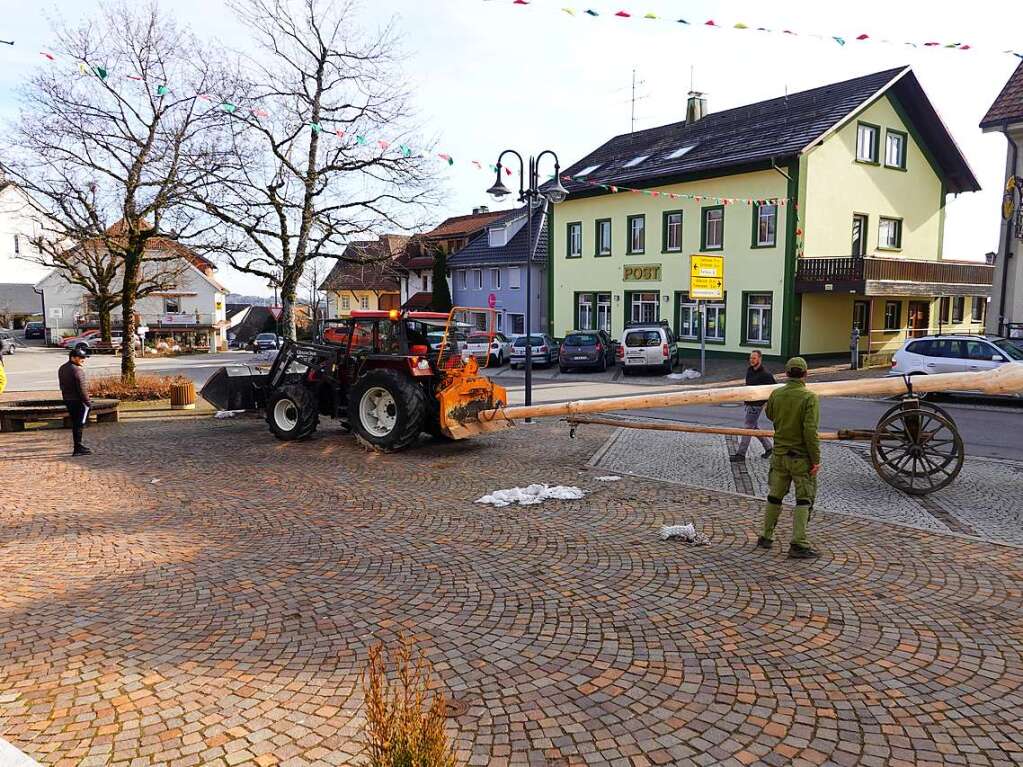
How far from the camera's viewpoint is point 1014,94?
20484 mm

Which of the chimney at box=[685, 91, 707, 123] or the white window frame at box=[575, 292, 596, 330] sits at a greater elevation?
the chimney at box=[685, 91, 707, 123]

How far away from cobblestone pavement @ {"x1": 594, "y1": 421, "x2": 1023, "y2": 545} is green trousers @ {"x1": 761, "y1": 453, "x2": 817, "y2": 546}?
1.16 meters

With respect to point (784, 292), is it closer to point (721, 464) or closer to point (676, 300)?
point (676, 300)

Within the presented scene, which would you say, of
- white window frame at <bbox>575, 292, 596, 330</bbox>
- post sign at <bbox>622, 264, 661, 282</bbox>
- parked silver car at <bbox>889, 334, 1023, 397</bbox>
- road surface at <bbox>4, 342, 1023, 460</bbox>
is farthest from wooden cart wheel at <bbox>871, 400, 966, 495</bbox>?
white window frame at <bbox>575, 292, 596, 330</bbox>

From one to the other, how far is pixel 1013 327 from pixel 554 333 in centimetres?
1970

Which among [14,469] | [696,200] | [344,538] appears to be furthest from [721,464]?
[696,200]

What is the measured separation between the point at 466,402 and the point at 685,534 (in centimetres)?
480

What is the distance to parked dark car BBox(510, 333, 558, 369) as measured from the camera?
97.9ft

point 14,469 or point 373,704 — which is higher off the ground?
point 373,704

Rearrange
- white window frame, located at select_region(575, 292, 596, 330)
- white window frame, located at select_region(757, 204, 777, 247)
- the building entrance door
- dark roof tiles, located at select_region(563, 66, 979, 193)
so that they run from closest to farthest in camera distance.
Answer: white window frame, located at select_region(757, 204, 777, 247) < dark roof tiles, located at select_region(563, 66, 979, 193) < the building entrance door < white window frame, located at select_region(575, 292, 596, 330)

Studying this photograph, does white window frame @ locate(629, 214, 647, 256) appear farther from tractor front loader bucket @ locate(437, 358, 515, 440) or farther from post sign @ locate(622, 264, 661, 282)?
tractor front loader bucket @ locate(437, 358, 515, 440)

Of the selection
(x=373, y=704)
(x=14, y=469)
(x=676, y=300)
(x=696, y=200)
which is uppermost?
(x=696, y=200)

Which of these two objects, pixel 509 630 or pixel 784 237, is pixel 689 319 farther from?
pixel 509 630

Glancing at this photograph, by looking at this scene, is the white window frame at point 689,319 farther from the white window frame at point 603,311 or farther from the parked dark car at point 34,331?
the parked dark car at point 34,331
